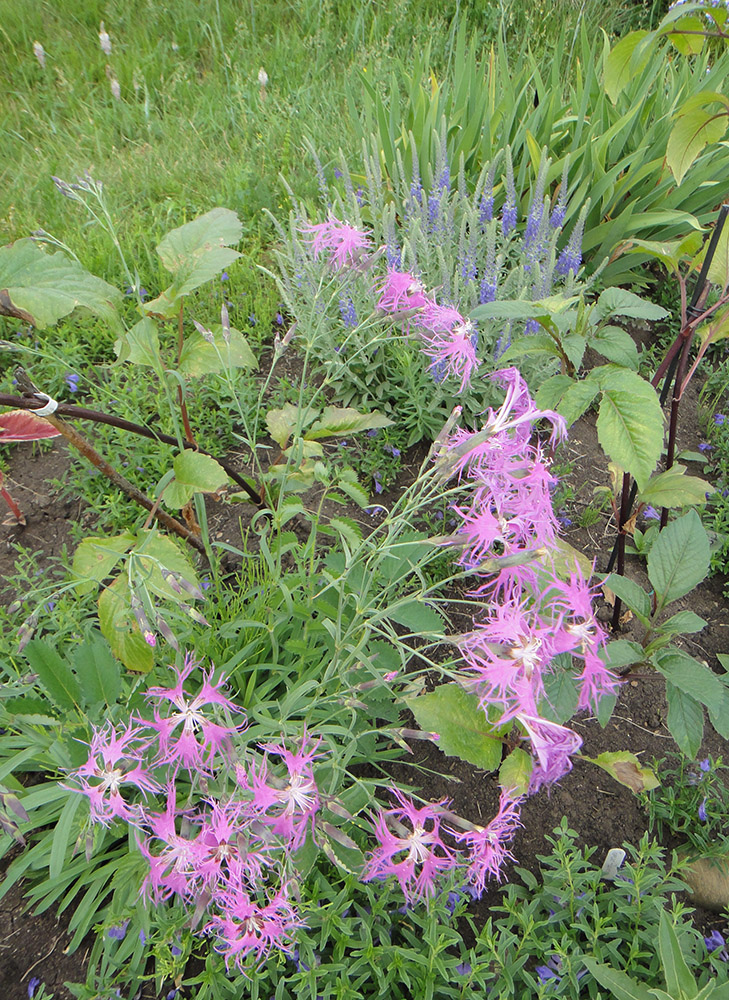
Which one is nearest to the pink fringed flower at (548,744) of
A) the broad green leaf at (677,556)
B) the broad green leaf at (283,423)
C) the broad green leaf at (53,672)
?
the broad green leaf at (677,556)

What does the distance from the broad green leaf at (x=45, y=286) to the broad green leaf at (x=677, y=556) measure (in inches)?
43.9

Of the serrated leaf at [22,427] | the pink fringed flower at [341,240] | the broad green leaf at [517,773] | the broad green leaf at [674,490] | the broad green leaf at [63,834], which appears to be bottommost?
the broad green leaf at [517,773]

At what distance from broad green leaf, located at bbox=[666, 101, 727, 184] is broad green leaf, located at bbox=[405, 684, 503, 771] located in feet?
3.36

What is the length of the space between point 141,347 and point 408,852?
1.11m

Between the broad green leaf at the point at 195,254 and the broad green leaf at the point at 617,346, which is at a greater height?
the broad green leaf at the point at 195,254

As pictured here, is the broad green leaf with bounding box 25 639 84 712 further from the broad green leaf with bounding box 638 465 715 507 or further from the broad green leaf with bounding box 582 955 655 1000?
the broad green leaf with bounding box 638 465 715 507

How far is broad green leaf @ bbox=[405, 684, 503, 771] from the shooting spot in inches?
47.4

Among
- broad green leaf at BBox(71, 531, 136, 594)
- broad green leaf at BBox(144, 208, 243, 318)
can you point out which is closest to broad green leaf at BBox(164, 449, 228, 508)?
broad green leaf at BBox(71, 531, 136, 594)

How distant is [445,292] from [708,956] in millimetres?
1673

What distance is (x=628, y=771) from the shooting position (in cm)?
135

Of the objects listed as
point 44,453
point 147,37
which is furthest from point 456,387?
point 147,37

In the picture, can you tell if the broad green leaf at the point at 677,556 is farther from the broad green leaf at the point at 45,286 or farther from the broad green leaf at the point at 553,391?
the broad green leaf at the point at 45,286

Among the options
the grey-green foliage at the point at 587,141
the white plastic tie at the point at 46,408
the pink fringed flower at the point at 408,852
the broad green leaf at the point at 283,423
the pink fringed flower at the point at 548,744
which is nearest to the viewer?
the pink fringed flower at the point at 548,744

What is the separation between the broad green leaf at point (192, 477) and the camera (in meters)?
1.40
